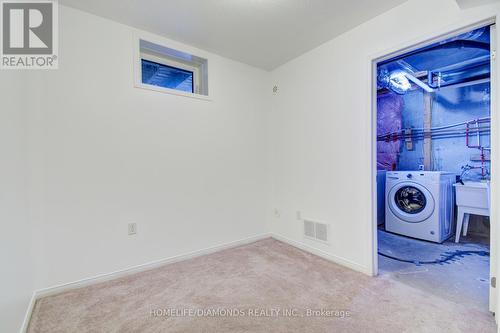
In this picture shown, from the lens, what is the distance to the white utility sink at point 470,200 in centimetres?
281

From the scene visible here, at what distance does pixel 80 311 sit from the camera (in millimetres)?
1652

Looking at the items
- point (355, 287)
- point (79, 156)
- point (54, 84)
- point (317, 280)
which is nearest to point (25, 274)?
point (79, 156)

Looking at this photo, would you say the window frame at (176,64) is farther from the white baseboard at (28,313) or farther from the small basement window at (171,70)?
the white baseboard at (28,313)

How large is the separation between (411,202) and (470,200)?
626 millimetres

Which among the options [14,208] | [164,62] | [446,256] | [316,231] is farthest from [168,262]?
[446,256]

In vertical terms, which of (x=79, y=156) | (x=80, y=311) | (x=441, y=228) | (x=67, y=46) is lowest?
(x=80, y=311)

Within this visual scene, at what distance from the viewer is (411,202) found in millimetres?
3328

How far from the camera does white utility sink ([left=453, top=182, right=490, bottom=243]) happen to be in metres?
2.81

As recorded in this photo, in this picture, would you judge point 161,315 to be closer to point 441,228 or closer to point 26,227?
point 26,227

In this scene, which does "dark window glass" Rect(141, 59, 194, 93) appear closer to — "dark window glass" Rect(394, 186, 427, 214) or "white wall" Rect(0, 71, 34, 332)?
"white wall" Rect(0, 71, 34, 332)

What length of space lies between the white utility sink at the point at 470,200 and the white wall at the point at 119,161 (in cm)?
291

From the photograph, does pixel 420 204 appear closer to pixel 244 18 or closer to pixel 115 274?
pixel 244 18

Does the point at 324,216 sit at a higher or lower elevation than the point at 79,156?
lower

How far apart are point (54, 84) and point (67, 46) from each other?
13.6 inches
